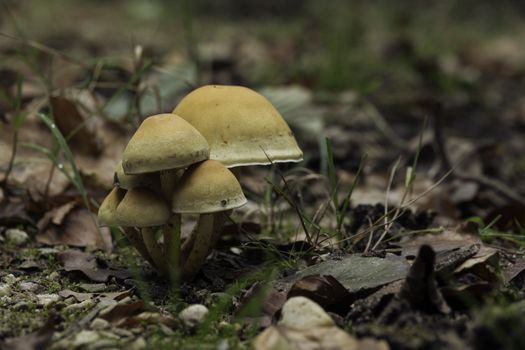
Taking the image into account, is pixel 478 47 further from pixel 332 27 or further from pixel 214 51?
pixel 214 51

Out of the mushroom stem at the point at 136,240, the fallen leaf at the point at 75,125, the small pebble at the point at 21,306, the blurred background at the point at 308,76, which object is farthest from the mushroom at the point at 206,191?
the fallen leaf at the point at 75,125

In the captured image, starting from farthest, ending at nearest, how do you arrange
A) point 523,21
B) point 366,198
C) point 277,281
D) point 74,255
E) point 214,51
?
point 523,21
point 214,51
point 366,198
point 74,255
point 277,281

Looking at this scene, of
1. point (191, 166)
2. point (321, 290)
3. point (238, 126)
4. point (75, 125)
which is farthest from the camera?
point (75, 125)

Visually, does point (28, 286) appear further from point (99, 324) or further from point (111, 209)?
point (99, 324)

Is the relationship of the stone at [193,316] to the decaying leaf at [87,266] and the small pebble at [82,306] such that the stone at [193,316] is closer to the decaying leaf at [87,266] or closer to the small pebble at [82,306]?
the small pebble at [82,306]

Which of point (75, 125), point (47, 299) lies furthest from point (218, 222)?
point (75, 125)

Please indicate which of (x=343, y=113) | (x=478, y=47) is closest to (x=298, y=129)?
(x=343, y=113)
